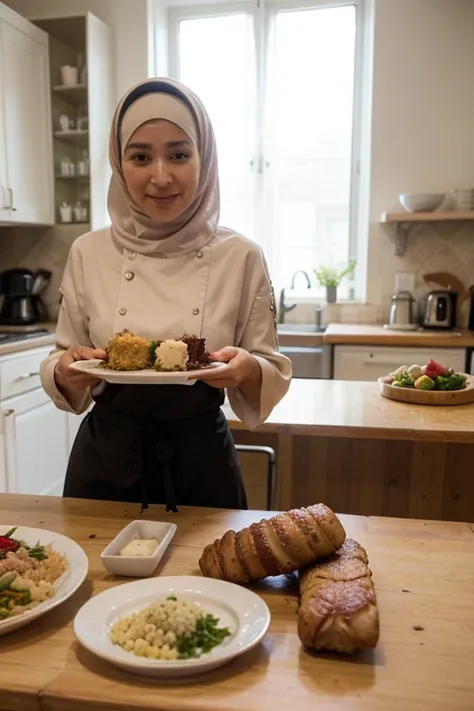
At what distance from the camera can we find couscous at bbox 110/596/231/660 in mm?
700

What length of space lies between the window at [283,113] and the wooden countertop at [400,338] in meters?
0.92

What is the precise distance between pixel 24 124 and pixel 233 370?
9.34 feet

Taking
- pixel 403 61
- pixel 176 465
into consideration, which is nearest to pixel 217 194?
pixel 176 465

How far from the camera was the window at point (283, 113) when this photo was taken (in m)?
3.84

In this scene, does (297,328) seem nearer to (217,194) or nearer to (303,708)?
(217,194)

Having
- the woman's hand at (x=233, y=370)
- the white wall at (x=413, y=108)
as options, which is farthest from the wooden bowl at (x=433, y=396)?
the white wall at (x=413, y=108)

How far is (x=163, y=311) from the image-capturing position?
1.27m

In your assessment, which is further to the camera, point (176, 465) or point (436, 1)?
point (436, 1)

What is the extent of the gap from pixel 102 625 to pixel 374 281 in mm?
3269

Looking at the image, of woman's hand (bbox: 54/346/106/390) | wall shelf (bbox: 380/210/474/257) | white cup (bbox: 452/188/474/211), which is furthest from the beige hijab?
white cup (bbox: 452/188/474/211)

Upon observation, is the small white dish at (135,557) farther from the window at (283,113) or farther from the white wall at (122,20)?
the white wall at (122,20)

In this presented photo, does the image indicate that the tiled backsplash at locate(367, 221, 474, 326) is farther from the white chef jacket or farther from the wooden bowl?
the white chef jacket

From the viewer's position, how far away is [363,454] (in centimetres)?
203

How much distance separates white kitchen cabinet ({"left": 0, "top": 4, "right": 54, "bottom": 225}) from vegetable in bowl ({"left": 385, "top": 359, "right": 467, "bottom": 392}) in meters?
2.20
